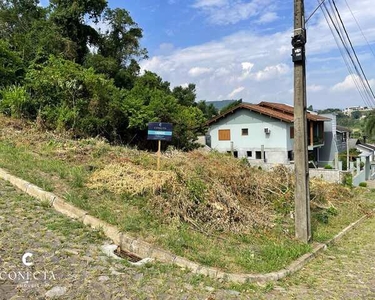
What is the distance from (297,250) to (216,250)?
135 cm

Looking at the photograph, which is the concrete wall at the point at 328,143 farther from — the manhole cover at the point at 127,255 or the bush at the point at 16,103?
the manhole cover at the point at 127,255

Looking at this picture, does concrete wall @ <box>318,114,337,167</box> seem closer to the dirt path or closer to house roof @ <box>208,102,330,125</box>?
house roof @ <box>208,102,330,125</box>

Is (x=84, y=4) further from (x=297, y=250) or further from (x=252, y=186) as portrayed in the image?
(x=297, y=250)

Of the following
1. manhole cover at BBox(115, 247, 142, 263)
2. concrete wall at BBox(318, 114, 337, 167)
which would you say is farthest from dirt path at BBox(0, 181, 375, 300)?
concrete wall at BBox(318, 114, 337, 167)

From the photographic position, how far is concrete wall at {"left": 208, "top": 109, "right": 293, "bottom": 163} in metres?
24.8

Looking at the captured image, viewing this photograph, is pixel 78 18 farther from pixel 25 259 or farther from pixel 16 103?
pixel 25 259

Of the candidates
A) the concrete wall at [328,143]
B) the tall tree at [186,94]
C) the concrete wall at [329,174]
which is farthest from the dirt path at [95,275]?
the tall tree at [186,94]

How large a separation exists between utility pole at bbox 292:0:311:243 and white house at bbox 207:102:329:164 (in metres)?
19.3

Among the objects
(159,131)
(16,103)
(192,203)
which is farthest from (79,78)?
(192,203)

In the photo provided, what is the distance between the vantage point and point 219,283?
3666mm

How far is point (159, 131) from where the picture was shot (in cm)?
682

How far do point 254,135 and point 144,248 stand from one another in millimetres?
22902
